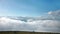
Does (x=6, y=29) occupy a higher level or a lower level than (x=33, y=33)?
higher

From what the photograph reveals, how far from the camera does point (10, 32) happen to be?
13.8ft

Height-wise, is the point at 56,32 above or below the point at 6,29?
below

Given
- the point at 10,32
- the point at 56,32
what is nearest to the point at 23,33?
the point at 10,32

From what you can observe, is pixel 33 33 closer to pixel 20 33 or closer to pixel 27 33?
pixel 27 33

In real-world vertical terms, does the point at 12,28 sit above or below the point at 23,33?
above

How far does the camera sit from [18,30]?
4242 millimetres

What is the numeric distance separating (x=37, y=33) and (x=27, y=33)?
0.52 metres

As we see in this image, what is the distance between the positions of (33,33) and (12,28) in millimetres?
1150

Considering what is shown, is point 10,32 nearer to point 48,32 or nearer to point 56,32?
point 48,32

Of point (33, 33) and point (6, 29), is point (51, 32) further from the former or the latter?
point (6, 29)

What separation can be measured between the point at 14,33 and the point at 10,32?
8.6 inches

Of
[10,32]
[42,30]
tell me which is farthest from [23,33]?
[42,30]

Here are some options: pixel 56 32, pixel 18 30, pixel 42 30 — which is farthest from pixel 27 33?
pixel 56 32

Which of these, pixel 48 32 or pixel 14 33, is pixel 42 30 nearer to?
pixel 48 32
